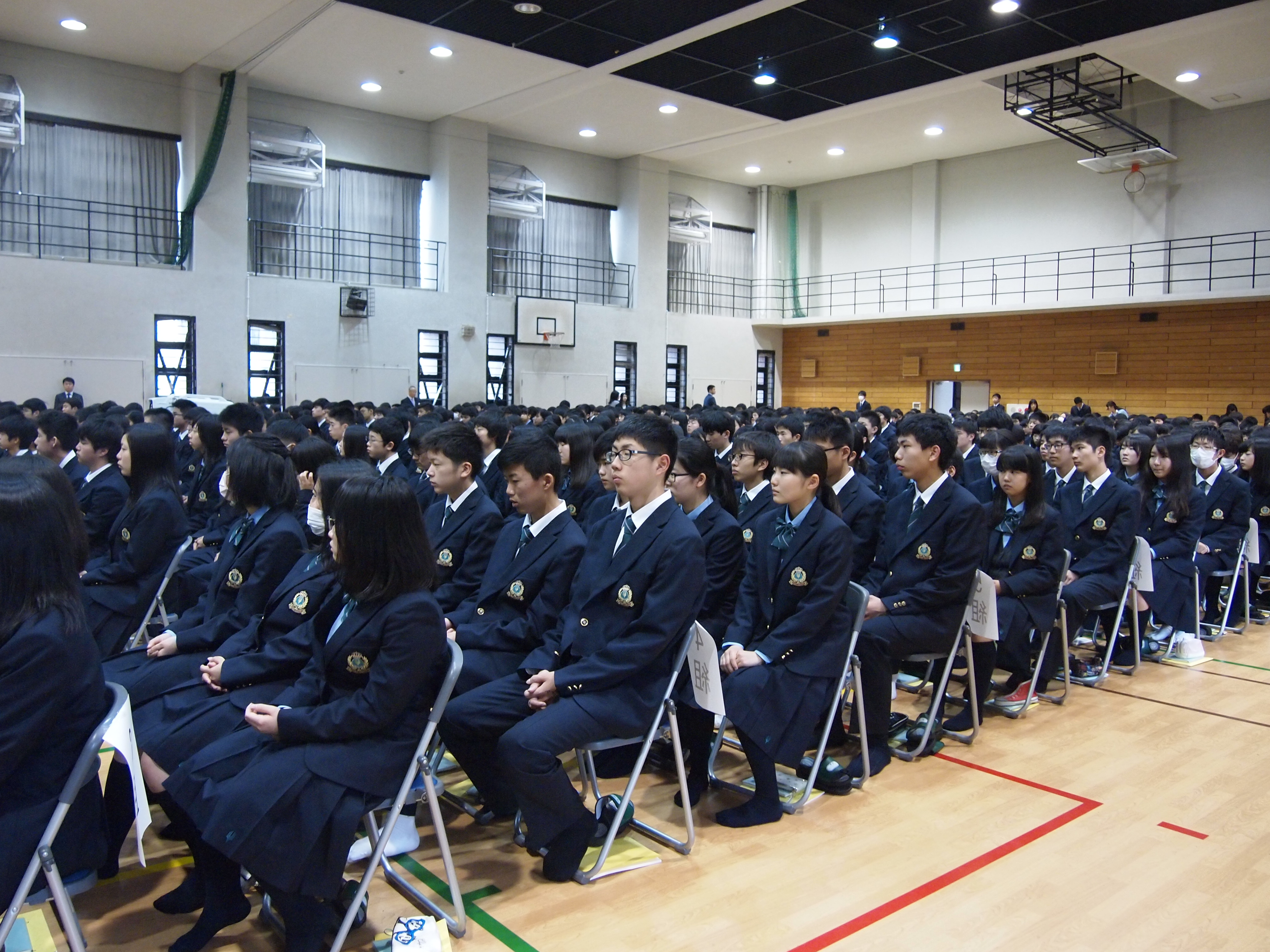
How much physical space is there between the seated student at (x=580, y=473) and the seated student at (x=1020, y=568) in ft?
7.77

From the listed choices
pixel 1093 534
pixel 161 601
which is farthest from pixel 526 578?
pixel 1093 534

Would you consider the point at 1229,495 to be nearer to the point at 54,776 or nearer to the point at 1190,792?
the point at 1190,792

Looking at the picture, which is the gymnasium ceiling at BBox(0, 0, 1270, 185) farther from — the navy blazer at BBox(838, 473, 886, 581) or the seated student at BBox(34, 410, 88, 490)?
the navy blazer at BBox(838, 473, 886, 581)

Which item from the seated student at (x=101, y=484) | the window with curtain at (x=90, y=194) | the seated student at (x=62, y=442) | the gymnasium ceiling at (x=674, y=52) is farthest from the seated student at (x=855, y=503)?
the window with curtain at (x=90, y=194)

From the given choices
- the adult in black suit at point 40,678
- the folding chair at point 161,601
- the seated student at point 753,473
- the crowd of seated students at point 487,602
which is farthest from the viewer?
the seated student at point 753,473

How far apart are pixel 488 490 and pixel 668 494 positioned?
333 centimetres

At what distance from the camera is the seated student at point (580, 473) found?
6.09 metres

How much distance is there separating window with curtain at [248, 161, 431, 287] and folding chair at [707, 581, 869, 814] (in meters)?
15.2

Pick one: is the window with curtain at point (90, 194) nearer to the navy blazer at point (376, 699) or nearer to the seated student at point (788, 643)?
the seated student at point (788, 643)

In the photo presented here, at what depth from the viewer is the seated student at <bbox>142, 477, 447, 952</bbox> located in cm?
256

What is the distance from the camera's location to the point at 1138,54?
1430cm

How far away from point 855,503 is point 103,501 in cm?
394

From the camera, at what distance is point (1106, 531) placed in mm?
5719

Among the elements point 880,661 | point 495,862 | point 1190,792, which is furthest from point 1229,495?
point 495,862
